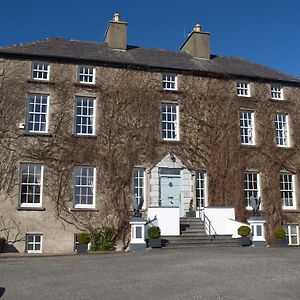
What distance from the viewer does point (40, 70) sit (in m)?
20.7

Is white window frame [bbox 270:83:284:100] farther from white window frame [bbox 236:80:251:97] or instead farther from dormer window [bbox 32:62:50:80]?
dormer window [bbox 32:62:50:80]

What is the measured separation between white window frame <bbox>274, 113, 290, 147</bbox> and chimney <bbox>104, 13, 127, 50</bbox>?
964 centimetres

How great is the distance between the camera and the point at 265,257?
13.6 meters

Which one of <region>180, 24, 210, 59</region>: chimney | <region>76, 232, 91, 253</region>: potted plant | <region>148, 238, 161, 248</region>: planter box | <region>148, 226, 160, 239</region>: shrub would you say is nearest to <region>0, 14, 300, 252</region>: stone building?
<region>180, 24, 210, 59</region>: chimney

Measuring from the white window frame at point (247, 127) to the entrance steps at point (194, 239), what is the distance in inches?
235

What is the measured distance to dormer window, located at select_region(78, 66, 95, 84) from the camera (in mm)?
21156

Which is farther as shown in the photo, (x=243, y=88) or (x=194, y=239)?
(x=243, y=88)

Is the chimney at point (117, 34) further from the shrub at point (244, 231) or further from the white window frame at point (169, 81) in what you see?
the shrub at point (244, 231)

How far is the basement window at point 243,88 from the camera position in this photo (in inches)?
918

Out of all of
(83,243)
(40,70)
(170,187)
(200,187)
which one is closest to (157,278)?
(83,243)

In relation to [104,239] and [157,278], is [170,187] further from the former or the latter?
[157,278]

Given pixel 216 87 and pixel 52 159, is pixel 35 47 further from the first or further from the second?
pixel 216 87

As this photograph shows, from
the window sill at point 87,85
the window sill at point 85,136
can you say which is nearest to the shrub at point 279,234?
the window sill at point 85,136

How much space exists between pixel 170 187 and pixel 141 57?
748 centimetres
